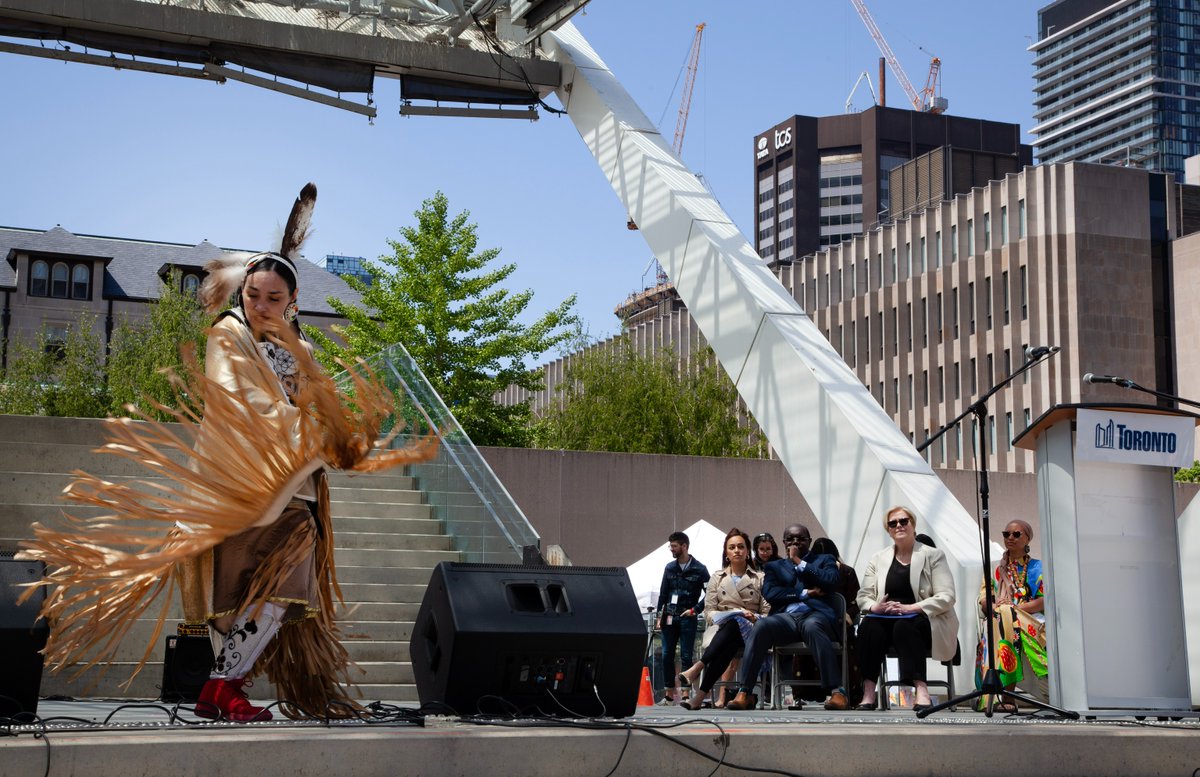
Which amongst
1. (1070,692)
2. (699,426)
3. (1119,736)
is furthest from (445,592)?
(699,426)

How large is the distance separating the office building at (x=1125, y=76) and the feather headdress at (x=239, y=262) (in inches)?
6731

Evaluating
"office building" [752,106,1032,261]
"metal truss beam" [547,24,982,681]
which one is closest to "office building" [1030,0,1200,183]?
"office building" [752,106,1032,261]

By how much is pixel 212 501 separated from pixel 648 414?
1313 inches

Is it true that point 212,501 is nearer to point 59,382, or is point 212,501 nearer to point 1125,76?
point 59,382

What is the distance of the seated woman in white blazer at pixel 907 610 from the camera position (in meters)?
8.43

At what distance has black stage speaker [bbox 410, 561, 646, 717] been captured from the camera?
16.7 ft

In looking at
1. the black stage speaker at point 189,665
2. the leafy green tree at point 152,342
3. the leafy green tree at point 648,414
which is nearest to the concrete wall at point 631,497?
the black stage speaker at point 189,665

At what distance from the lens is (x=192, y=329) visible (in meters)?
40.4

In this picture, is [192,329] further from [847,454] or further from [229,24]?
[847,454]

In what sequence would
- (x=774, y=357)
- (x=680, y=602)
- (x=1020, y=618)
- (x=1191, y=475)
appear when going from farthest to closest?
(x=1191, y=475), (x=774, y=357), (x=680, y=602), (x=1020, y=618)

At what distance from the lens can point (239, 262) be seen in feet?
18.0

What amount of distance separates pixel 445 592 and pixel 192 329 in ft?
122

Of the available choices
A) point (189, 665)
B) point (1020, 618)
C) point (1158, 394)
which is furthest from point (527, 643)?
point (1158, 394)

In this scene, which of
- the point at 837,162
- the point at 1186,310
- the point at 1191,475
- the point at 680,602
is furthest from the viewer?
the point at 837,162
